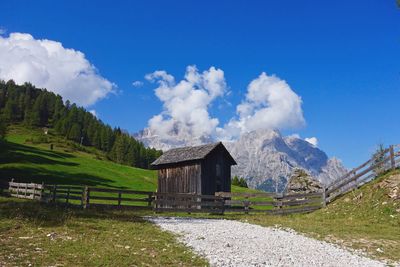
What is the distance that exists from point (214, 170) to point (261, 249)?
2576 cm

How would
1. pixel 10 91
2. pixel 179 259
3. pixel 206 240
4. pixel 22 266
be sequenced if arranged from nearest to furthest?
pixel 22 266 < pixel 179 259 < pixel 206 240 < pixel 10 91

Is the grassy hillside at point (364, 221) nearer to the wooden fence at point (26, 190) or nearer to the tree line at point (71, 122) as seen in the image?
the wooden fence at point (26, 190)

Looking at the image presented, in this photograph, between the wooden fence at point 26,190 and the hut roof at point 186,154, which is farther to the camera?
the hut roof at point 186,154

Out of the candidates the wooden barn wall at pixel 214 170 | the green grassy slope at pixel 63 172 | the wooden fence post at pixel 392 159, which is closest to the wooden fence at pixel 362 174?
the wooden fence post at pixel 392 159

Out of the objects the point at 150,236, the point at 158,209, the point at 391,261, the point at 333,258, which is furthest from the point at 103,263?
the point at 158,209

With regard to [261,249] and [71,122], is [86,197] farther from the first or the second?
[71,122]

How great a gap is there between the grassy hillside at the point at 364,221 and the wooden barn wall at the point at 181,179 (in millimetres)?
13058

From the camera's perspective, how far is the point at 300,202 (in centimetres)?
3083

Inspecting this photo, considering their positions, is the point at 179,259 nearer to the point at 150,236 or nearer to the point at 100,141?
the point at 150,236

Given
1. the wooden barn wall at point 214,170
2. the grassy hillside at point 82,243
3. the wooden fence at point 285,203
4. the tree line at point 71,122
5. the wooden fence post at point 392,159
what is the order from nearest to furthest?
the grassy hillside at point 82,243
the wooden fence post at point 392,159
the wooden fence at point 285,203
the wooden barn wall at point 214,170
the tree line at point 71,122

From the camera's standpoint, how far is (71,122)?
171125 mm

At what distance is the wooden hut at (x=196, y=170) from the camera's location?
1555 inches

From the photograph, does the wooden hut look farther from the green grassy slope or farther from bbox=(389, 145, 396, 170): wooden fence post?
the green grassy slope

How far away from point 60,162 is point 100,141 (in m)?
84.6
